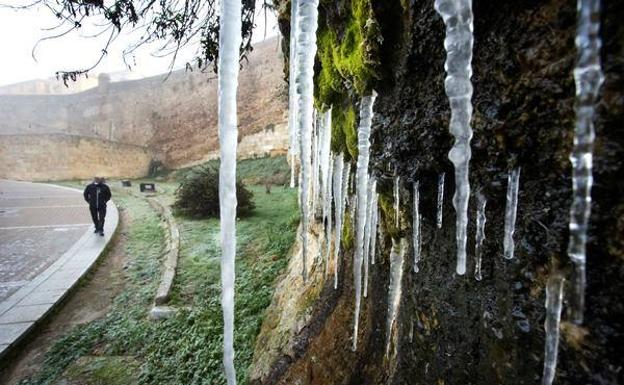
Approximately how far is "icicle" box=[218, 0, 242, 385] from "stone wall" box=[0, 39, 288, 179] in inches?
659

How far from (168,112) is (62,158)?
7.51m

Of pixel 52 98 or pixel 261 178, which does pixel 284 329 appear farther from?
pixel 52 98

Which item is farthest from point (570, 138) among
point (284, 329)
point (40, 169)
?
point (40, 169)

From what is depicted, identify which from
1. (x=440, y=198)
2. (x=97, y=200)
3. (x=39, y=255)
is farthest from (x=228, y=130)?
(x=97, y=200)

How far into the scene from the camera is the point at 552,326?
1042mm

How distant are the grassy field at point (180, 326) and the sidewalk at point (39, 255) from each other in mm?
754

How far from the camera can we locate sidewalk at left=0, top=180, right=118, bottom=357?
510 centimetres

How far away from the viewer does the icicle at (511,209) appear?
121 cm

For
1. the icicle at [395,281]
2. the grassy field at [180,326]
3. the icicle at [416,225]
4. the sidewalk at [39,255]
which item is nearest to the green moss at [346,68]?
the icicle at [416,225]

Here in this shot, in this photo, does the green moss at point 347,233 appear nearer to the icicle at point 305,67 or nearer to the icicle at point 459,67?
the icicle at point 305,67

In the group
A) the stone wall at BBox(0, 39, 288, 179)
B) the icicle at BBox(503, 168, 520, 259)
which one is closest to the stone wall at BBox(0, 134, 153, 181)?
the stone wall at BBox(0, 39, 288, 179)

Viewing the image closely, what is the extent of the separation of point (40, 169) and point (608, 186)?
1132 inches

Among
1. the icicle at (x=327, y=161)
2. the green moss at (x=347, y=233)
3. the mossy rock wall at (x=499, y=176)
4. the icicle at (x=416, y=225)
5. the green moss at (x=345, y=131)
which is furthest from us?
the green moss at (x=347, y=233)

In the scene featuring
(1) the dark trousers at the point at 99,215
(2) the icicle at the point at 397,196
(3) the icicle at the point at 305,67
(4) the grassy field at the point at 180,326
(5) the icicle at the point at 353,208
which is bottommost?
(4) the grassy field at the point at 180,326
